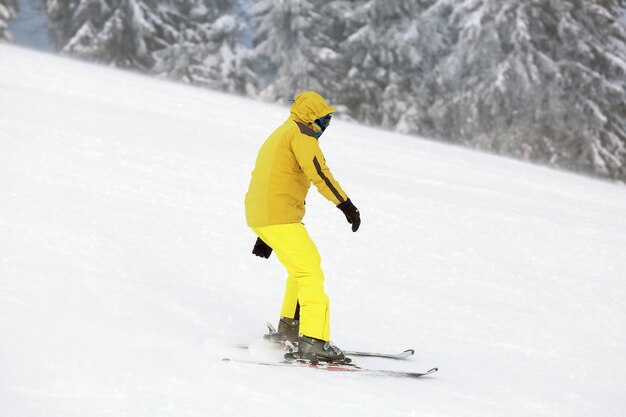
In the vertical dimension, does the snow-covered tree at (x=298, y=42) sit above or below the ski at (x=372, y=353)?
above

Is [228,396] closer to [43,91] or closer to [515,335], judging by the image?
[515,335]

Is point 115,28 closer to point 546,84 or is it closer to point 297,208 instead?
point 546,84

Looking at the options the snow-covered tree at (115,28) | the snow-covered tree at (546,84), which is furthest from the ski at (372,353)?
the snow-covered tree at (115,28)

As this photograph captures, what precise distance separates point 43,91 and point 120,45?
15.2m

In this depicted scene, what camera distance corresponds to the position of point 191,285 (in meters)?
5.67

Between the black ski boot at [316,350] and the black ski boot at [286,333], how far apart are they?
23cm

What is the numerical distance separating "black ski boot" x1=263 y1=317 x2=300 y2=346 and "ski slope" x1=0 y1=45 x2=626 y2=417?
5.2 inches

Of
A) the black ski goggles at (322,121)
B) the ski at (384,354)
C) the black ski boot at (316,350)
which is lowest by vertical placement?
the ski at (384,354)

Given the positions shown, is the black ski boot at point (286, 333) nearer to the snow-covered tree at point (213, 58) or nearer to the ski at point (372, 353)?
the ski at point (372, 353)

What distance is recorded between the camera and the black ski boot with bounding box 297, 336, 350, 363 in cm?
447

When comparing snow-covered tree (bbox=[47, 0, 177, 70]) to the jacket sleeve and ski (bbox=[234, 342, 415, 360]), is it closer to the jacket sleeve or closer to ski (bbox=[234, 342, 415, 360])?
ski (bbox=[234, 342, 415, 360])

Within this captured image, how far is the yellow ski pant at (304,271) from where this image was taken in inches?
174

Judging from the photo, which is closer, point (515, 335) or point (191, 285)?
point (191, 285)

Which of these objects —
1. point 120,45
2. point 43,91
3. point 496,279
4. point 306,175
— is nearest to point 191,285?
point 306,175
